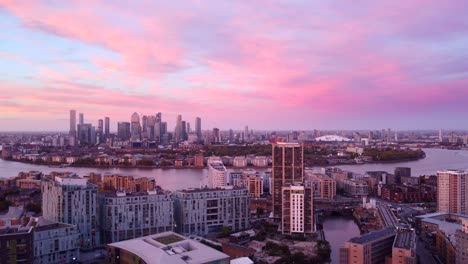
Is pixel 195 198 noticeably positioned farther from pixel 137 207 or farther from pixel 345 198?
pixel 345 198

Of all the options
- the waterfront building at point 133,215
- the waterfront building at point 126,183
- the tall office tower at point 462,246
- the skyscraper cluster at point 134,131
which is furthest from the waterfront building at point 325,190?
the skyscraper cluster at point 134,131

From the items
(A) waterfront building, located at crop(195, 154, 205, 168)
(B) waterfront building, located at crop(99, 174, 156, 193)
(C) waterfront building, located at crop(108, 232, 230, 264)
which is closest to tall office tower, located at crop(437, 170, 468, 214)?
(C) waterfront building, located at crop(108, 232, 230, 264)

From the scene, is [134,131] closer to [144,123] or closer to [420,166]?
A: [144,123]

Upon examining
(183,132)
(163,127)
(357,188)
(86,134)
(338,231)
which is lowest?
(338,231)

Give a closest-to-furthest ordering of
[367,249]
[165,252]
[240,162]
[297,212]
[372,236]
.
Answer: [165,252] → [367,249] → [372,236] → [297,212] → [240,162]

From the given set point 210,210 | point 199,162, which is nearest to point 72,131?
point 199,162

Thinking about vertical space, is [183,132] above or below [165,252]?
above

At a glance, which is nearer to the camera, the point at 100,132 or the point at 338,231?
the point at 338,231
